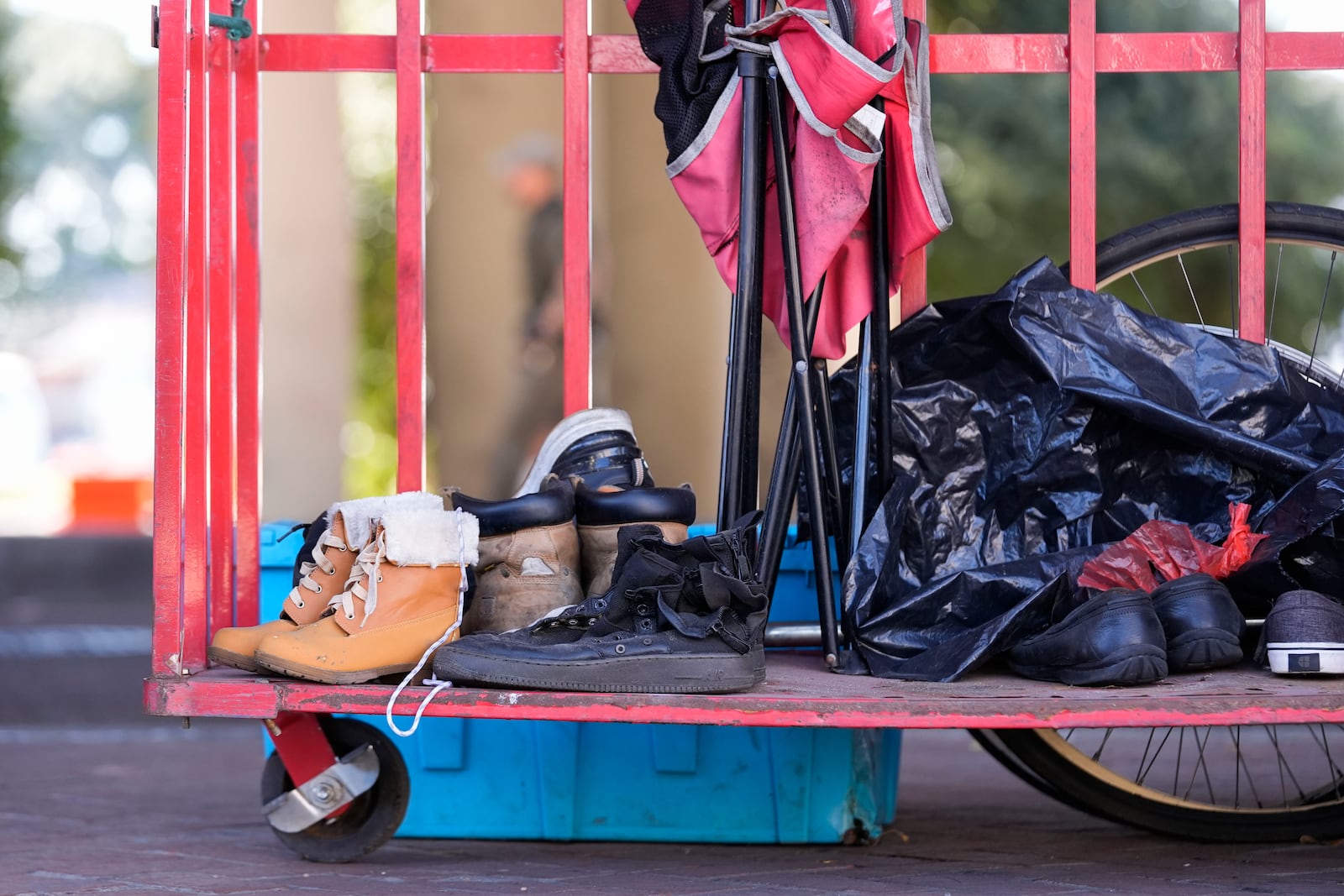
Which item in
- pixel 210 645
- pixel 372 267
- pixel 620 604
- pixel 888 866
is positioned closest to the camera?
pixel 620 604

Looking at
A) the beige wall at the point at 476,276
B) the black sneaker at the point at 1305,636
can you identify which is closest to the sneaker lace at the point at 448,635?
the black sneaker at the point at 1305,636

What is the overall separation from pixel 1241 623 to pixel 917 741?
234cm

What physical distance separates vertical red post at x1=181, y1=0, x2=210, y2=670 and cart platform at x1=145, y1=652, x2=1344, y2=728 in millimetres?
154

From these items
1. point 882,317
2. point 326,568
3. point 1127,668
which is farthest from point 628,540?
point 1127,668

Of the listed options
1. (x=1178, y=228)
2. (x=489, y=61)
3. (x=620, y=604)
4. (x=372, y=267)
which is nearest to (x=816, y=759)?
(x=620, y=604)

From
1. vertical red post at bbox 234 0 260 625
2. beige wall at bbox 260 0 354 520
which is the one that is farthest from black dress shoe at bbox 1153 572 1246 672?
beige wall at bbox 260 0 354 520

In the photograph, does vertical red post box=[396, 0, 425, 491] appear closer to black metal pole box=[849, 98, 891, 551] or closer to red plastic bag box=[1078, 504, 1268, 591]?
black metal pole box=[849, 98, 891, 551]

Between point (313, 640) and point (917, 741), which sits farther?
point (917, 741)

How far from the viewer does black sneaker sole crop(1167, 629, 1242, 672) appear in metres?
2.10

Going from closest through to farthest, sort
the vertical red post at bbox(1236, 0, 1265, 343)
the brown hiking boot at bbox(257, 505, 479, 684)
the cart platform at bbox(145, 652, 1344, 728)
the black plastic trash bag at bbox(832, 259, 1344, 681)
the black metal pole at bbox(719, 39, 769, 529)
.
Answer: the cart platform at bbox(145, 652, 1344, 728) < the brown hiking boot at bbox(257, 505, 479, 684) < the black metal pole at bbox(719, 39, 769, 529) < the black plastic trash bag at bbox(832, 259, 1344, 681) < the vertical red post at bbox(1236, 0, 1265, 343)

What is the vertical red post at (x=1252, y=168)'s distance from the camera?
2.60 meters

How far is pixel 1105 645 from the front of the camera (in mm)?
2053

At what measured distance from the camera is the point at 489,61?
2711mm

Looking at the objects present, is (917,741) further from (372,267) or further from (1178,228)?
(372,267)
